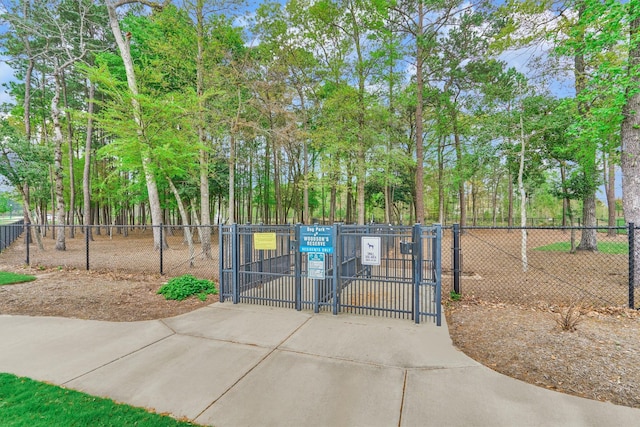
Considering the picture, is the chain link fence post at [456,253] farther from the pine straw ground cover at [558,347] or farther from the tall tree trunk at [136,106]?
the tall tree trunk at [136,106]

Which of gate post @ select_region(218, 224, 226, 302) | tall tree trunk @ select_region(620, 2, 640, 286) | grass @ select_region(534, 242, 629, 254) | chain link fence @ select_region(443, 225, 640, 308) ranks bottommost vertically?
chain link fence @ select_region(443, 225, 640, 308)

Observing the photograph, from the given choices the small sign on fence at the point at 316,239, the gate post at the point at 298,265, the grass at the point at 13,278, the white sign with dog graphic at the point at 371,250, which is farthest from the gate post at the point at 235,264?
the grass at the point at 13,278

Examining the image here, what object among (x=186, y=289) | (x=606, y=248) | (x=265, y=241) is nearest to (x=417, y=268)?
(x=265, y=241)

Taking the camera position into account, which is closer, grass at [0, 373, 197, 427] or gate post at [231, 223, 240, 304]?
grass at [0, 373, 197, 427]

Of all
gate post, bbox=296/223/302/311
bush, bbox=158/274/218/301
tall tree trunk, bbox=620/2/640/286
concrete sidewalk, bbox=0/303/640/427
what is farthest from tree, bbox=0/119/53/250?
tall tree trunk, bbox=620/2/640/286

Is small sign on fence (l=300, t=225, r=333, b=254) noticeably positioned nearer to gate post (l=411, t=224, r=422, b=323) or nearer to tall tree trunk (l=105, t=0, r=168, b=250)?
gate post (l=411, t=224, r=422, b=323)

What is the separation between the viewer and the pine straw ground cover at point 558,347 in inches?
114

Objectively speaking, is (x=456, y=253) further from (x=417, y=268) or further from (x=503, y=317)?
(x=417, y=268)

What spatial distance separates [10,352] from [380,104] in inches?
646

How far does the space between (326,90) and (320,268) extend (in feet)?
47.7

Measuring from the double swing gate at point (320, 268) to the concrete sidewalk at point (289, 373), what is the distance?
554mm

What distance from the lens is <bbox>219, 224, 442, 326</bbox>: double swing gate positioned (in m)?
4.82

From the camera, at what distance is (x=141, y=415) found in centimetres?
244

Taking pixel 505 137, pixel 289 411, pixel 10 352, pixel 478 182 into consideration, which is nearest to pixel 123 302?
pixel 10 352
